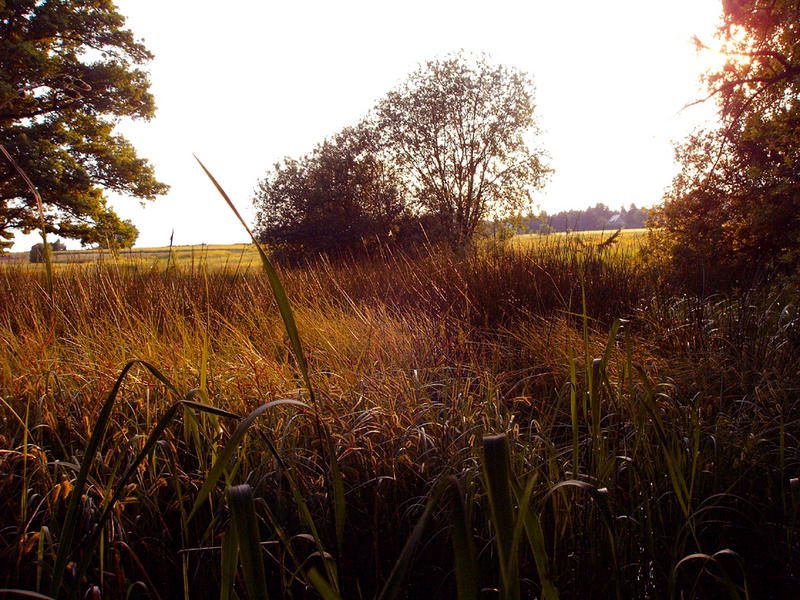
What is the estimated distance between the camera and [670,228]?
6547 mm

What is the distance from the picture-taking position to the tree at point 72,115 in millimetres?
13469

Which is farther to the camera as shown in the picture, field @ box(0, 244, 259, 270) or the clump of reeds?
field @ box(0, 244, 259, 270)

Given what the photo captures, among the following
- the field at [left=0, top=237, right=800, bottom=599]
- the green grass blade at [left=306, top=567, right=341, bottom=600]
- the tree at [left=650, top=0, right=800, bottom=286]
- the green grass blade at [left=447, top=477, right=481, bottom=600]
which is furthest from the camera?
the tree at [left=650, top=0, right=800, bottom=286]

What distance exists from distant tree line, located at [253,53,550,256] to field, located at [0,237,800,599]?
9.80m

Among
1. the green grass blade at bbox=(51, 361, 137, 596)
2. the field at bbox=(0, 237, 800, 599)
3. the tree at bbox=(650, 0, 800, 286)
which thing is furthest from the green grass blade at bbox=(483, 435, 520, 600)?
the tree at bbox=(650, 0, 800, 286)

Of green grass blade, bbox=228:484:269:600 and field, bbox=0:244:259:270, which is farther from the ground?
field, bbox=0:244:259:270

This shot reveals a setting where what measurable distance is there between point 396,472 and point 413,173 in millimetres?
12872

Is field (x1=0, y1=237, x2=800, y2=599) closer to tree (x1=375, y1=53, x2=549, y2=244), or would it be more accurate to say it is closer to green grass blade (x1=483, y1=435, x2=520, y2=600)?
green grass blade (x1=483, y1=435, x2=520, y2=600)

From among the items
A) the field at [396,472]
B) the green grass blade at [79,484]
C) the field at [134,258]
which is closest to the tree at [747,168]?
the field at [396,472]

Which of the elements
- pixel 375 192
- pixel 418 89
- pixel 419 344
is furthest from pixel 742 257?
pixel 418 89

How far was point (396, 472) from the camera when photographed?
6.27 ft

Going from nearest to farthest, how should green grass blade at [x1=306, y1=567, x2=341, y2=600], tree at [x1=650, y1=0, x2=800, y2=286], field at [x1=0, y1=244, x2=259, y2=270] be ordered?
1. green grass blade at [x1=306, y1=567, x2=341, y2=600]
2. field at [x1=0, y1=244, x2=259, y2=270]
3. tree at [x1=650, y1=0, x2=800, y2=286]

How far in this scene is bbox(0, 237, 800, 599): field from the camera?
3.09 ft

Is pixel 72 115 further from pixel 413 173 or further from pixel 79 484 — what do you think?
pixel 79 484
